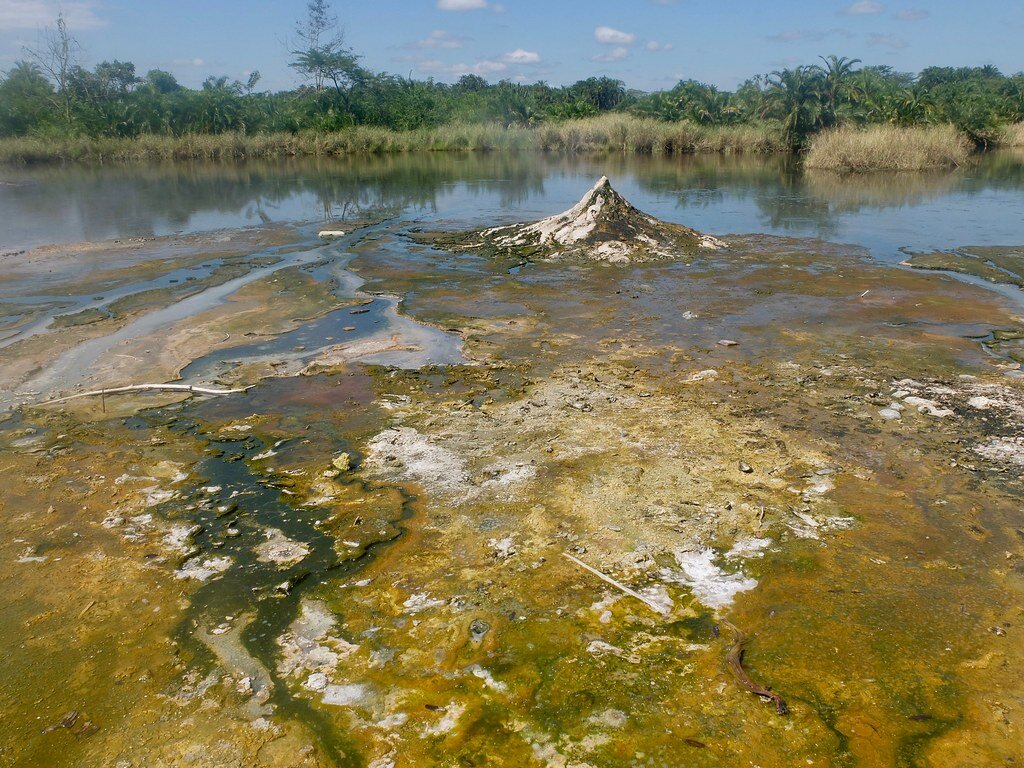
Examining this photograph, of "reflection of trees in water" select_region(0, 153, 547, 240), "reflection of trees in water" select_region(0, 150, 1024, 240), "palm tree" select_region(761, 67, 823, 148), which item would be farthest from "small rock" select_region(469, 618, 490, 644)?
"palm tree" select_region(761, 67, 823, 148)

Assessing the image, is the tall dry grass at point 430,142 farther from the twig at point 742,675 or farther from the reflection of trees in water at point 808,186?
the twig at point 742,675

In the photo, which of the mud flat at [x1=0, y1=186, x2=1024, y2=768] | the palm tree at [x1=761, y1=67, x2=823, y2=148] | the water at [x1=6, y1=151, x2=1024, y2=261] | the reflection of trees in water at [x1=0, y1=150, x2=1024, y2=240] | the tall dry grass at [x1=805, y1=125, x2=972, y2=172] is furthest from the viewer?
the palm tree at [x1=761, y1=67, x2=823, y2=148]

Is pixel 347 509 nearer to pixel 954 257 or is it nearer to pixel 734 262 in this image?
pixel 734 262

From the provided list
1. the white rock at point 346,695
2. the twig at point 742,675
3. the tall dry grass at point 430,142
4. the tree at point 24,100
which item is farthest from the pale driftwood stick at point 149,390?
the tree at point 24,100

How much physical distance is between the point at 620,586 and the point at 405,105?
3972 centimetres

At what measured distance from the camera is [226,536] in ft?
12.6

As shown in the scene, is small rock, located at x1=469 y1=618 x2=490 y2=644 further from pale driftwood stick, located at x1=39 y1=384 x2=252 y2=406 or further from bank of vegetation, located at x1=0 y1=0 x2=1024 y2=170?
bank of vegetation, located at x1=0 y1=0 x2=1024 y2=170

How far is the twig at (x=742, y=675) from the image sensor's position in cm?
265

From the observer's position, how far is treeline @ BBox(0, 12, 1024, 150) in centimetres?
2855

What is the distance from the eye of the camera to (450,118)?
3881cm

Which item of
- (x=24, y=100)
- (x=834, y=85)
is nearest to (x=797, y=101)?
(x=834, y=85)

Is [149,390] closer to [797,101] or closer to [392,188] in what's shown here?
[392,188]

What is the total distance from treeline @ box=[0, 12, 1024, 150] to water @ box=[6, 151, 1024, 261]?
376 centimetres

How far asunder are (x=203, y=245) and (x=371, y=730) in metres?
11.7
